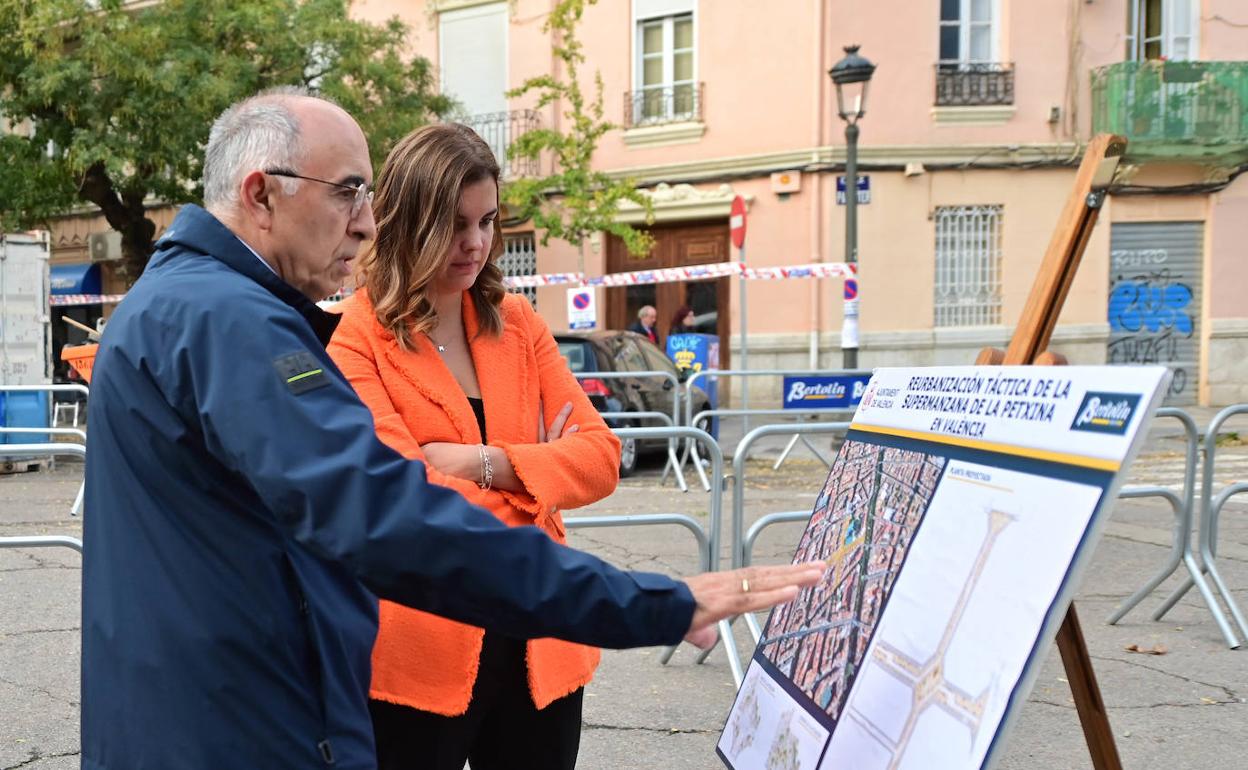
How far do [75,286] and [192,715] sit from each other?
89.9ft

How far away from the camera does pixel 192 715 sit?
1.57 meters

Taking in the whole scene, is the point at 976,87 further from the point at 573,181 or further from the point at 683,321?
the point at 573,181

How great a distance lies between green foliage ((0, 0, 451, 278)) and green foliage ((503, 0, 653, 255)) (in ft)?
9.68

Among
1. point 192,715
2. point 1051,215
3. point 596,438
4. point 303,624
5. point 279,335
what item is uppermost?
point 1051,215

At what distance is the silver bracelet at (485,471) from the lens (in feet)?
7.51

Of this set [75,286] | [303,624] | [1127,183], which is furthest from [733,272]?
[75,286]

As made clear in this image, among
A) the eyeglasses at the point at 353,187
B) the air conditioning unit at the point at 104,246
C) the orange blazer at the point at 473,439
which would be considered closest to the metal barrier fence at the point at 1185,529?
the orange blazer at the point at 473,439

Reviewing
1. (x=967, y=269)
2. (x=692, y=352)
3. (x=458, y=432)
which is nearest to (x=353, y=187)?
(x=458, y=432)

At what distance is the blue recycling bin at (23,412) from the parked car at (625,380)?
5581 mm

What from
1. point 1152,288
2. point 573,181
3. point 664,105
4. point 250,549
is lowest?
point 250,549

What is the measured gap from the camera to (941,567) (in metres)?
1.86

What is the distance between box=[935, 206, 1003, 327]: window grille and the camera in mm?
18844

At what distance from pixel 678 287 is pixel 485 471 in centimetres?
1795

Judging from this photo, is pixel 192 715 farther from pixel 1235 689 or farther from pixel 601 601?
pixel 1235 689
